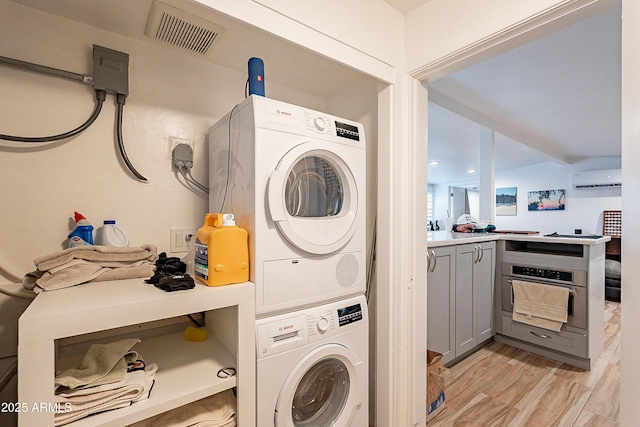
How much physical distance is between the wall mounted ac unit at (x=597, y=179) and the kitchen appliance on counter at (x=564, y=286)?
14.6ft

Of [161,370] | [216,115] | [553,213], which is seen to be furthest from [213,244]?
[553,213]

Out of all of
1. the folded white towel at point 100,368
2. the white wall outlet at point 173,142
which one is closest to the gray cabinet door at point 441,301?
the white wall outlet at point 173,142

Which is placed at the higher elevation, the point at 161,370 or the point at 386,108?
the point at 386,108

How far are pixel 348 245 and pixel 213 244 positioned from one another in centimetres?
65

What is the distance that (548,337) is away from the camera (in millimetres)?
2643

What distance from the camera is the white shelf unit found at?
78cm

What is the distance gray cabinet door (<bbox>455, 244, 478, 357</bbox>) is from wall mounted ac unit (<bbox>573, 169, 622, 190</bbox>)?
528 centimetres

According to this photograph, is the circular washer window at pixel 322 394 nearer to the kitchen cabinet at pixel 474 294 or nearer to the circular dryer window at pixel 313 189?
the circular dryer window at pixel 313 189

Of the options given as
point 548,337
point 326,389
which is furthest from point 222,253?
point 548,337

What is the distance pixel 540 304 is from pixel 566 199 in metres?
5.34

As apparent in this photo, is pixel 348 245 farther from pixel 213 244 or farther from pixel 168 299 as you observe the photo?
pixel 168 299

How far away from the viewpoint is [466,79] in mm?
2504

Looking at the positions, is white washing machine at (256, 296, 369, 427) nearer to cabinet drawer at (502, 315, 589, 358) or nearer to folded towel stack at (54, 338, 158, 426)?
folded towel stack at (54, 338, 158, 426)

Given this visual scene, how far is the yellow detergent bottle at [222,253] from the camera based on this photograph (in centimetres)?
112
